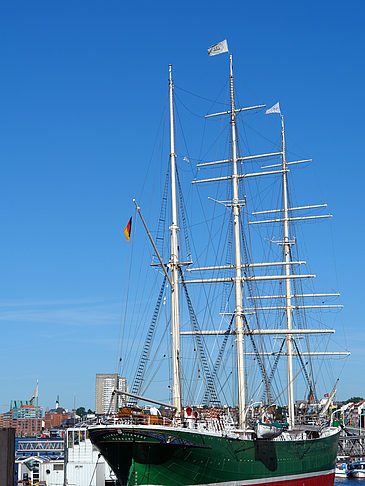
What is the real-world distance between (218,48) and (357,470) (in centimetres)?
9225

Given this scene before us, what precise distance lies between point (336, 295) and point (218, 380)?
34.0 m

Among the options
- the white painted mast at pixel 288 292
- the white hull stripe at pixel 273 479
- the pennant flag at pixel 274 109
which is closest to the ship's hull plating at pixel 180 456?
the white hull stripe at pixel 273 479

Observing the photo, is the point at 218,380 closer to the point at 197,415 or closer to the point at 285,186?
the point at 197,415

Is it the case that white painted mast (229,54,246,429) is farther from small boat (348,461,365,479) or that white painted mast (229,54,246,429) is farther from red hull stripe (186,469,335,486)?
small boat (348,461,365,479)

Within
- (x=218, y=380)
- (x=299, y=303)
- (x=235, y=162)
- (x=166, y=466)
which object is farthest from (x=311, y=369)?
(x=166, y=466)

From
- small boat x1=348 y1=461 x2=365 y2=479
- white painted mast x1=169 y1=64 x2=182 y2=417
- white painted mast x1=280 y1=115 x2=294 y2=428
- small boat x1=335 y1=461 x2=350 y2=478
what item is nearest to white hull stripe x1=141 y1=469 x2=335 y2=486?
white painted mast x1=169 y1=64 x2=182 y2=417

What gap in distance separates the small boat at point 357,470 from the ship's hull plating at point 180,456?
77772mm

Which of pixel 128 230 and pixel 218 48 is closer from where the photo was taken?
pixel 128 230

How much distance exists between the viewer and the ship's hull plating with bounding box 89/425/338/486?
43.1m

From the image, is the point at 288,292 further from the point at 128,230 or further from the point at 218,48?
the point at 128,230

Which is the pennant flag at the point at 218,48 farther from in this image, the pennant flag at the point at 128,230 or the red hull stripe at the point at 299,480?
the red hull stripe at the point at 299,480

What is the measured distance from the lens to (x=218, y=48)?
223 ft

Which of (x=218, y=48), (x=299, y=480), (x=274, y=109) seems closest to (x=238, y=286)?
(x=299, y=480)

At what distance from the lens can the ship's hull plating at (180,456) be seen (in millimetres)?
43062
